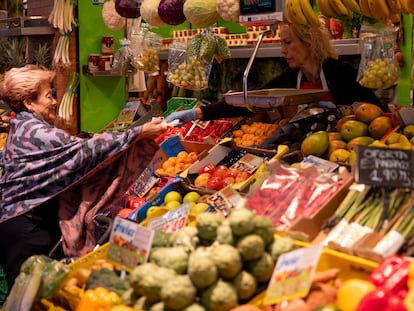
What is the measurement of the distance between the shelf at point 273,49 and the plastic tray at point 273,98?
891mm

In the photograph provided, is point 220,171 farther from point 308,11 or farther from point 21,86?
point 21,86

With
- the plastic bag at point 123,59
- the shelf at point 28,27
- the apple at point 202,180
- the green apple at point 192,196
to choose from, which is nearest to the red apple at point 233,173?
the apple at point 202,180

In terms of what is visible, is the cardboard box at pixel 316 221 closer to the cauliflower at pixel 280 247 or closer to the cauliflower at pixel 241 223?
the cauliflower at pixel 280 247

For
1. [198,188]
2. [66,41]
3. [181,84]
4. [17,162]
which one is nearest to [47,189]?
[17,162]

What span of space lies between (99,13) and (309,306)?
554 centimetres

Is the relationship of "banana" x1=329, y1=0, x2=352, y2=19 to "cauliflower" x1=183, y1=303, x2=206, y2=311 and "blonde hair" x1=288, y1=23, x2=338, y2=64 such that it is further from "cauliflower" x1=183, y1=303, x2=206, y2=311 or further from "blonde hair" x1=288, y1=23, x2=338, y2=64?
"cauliflower" x1=183, y1=303, x2=206, y2=311

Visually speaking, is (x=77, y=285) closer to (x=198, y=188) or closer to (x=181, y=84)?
(x=198, y=188)

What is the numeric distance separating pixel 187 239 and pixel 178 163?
79.1 inches

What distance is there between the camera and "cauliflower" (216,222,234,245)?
7.64ft

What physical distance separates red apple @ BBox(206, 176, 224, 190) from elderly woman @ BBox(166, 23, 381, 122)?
845 mm

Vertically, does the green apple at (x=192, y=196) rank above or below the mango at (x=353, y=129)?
below

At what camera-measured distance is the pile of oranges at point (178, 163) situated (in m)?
4.32

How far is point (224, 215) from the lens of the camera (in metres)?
3.19

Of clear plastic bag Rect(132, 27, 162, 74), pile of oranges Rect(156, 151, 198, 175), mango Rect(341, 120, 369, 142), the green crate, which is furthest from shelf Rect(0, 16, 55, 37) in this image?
mango Rect(341, 120, 369, 142)
